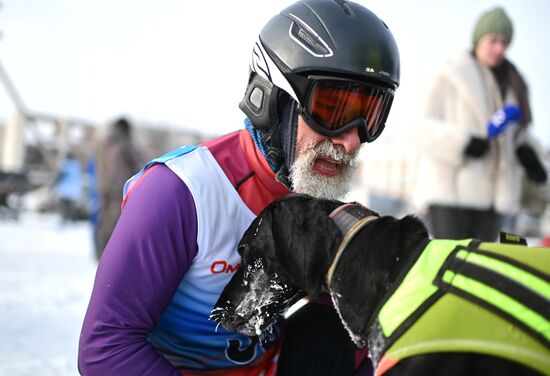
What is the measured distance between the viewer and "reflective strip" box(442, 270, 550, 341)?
0.87 meters

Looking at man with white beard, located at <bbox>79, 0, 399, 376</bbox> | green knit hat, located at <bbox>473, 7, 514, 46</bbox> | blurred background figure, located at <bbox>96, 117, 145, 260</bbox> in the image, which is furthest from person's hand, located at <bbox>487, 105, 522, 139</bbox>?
blurred background figure, located at <bbox>96, 117, 145, 260</bbox>

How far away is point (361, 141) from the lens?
1.77m

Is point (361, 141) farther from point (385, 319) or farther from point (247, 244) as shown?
point (385, 319)

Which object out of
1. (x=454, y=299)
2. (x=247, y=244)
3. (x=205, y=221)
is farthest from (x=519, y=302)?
(x=205, y=221)

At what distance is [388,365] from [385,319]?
8 cm

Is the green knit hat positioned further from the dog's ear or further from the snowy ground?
the snowy ground

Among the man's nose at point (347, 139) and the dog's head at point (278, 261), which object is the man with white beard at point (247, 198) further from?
the dog's head at point (278, 261)

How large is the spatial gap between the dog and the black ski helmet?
0.50 metres

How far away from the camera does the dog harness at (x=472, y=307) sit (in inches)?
34.6

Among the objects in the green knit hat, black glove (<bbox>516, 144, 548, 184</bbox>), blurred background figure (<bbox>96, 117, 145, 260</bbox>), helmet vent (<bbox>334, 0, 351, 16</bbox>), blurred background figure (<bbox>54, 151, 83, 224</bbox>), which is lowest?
blurred background figure (<bbox>54, 151, 83, 224</bbox>)

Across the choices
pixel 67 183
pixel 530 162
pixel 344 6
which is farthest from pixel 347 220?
pixel 67 183

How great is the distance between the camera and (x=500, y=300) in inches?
35.4

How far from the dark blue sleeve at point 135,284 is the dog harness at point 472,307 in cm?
64

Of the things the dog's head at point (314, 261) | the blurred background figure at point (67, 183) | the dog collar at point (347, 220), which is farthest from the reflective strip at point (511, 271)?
the blurred background figure at point (67, 183)
